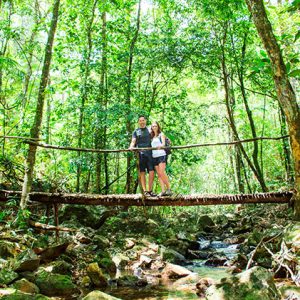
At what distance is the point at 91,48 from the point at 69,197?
20.1 ft

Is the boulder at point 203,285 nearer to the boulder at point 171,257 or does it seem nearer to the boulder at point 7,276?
the boulder at point 171,257

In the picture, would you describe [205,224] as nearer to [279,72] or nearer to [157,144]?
[157,144]

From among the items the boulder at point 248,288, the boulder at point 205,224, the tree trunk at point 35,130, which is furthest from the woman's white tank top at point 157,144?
the boulder at point 205,224

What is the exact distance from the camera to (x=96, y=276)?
4.94m

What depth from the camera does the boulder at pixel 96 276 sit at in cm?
492

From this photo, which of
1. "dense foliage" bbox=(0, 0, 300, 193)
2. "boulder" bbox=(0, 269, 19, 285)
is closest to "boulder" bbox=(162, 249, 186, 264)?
"boulder" bbox=(0, 269, 19, 285)

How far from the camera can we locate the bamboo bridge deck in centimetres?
685

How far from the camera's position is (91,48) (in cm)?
1140

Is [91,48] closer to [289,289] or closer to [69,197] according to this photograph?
[69,197]

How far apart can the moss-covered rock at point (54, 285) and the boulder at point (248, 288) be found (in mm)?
1876

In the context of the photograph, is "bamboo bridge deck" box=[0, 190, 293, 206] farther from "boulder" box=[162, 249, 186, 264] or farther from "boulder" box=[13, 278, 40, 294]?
"boulder" box=[13, 278, 40, 294]

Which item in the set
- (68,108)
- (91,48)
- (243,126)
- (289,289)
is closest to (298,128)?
(289,289)

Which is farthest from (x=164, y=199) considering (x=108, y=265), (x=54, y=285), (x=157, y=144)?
(x=54, y=285)

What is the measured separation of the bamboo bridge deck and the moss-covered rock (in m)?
2.55
